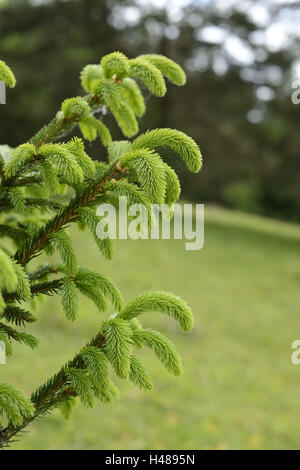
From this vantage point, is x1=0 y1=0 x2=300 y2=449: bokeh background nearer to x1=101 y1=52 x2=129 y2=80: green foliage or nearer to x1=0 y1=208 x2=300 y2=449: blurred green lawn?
x1=0 y1=208 x2=300 y2=449: blurred green lawn

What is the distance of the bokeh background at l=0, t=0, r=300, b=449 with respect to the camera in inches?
230

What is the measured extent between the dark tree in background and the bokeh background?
46 mm

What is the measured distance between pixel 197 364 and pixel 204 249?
7490mm

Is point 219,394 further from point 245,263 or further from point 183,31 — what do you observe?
point 183,31

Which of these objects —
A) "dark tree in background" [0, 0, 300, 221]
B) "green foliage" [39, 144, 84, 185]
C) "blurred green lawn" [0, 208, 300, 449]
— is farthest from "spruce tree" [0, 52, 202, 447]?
"dark tree in background" [0, 0, 300, 221]

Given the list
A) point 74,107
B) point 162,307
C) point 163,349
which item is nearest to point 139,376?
point 163,349

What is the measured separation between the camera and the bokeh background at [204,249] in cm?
583

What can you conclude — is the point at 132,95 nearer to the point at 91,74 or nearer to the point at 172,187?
the point at 91,74

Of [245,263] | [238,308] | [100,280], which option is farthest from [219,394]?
[245,263]

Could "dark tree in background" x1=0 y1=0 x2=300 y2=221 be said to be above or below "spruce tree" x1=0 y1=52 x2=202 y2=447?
above

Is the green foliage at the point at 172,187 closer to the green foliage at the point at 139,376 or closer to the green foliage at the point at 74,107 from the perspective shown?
the green foliage at the point at 74,107

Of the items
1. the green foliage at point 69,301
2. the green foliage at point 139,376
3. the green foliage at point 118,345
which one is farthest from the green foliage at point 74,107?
the green foliage at point 139,376

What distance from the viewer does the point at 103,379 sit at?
156cm

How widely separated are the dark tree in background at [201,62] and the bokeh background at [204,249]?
0.15ft
